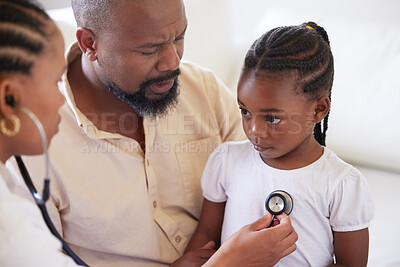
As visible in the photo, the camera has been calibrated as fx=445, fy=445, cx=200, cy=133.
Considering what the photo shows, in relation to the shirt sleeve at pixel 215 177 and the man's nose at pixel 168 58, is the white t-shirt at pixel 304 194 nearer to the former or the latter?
the shirt sleeve at pixel 215 177

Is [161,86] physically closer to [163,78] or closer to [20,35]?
[163,78]

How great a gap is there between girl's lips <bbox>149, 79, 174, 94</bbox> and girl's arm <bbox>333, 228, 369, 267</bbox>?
608 mm

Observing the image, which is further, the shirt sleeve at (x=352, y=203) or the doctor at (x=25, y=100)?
the shirt sleeve at (x=352, y=203)

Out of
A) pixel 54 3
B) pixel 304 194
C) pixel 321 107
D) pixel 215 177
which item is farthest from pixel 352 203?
pixel 54 3

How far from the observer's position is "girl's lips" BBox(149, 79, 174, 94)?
4.24 ft

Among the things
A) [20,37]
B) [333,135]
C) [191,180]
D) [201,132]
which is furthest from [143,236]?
[333,135]

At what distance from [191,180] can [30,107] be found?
29.1 inches

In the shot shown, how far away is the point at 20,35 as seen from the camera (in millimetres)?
704

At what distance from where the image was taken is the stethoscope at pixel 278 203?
110 cm

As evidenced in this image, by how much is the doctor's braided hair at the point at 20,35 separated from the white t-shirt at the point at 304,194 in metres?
0.66

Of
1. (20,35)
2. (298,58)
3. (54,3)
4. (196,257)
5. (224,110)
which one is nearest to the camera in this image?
(20,35)

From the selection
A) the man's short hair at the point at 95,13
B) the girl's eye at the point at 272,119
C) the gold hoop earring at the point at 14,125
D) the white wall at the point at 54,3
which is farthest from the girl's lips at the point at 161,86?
the white wall at the point at 54,3

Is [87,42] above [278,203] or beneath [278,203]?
above

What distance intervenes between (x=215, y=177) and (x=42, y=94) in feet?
2.07
